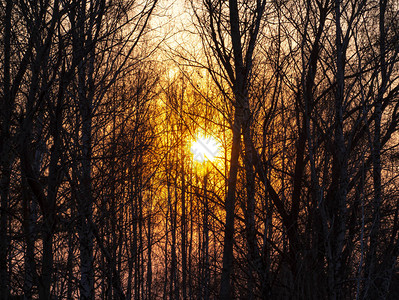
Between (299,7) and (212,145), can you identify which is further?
(212,145)

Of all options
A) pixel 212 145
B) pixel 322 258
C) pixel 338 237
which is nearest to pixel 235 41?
pixel 338 237

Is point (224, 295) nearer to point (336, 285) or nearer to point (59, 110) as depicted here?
point (336, 285)

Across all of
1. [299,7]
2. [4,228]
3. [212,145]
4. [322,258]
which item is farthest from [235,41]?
[212,145]

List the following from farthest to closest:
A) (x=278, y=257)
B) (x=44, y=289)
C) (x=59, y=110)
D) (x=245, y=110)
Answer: (x=278, y=257), (x=245, y=110), (x=59, y=110), (x=44, y=289)

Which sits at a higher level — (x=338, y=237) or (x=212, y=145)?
(x=212, y=145)

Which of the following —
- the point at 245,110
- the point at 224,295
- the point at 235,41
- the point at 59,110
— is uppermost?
the point at 235,41

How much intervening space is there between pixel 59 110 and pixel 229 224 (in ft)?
8.94

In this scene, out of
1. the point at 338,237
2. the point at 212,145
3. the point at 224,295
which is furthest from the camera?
the point at 212,145

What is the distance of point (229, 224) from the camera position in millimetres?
5051

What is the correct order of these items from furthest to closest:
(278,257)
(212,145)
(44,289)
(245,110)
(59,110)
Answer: (212,145), (278,257), (245,110), (59,110), (44,289)

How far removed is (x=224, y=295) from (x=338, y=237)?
1.63 meters

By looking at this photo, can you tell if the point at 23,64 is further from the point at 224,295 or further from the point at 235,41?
the point at 224,295

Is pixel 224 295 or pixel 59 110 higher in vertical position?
pixel 59 110

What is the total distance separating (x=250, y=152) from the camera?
208 inches
